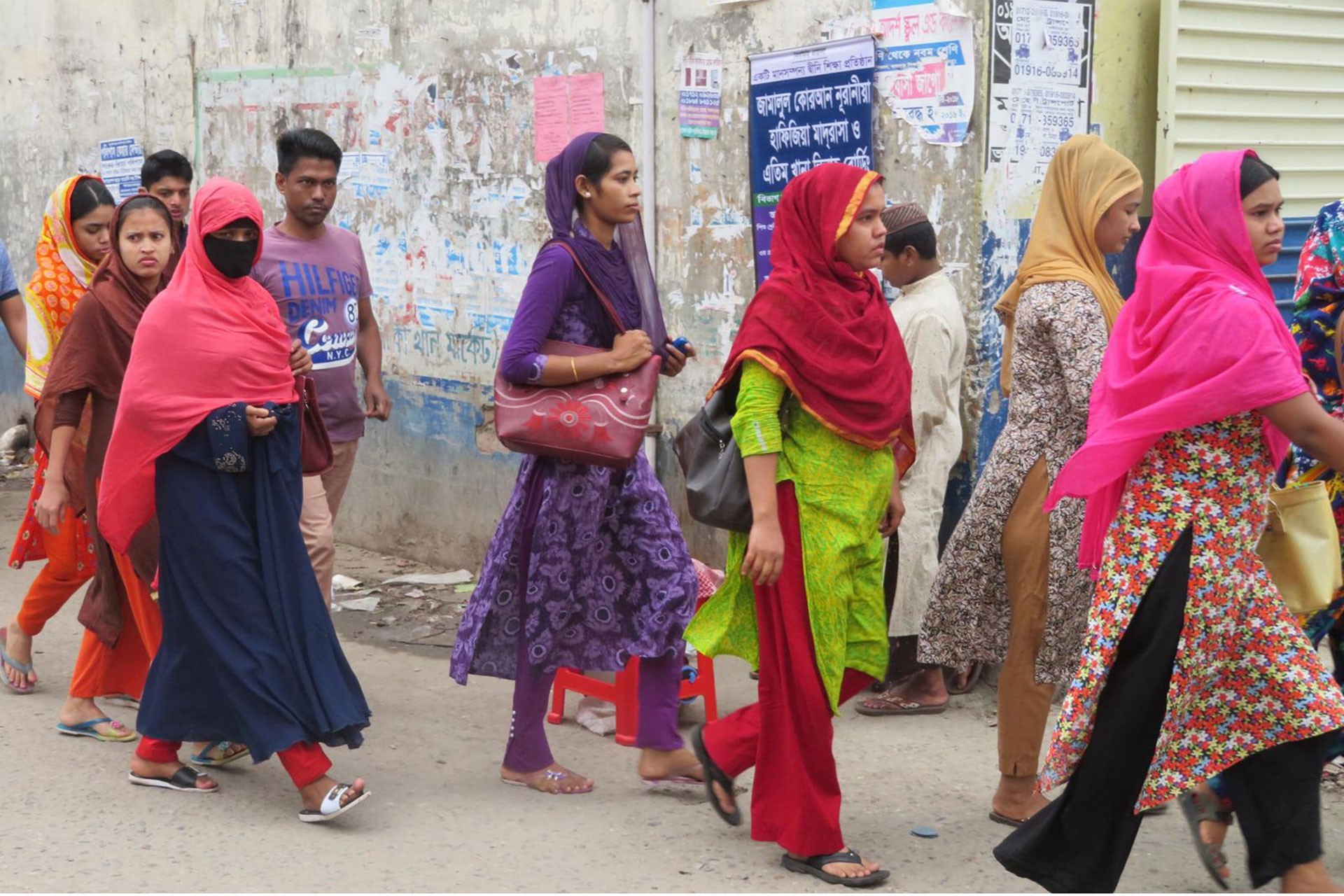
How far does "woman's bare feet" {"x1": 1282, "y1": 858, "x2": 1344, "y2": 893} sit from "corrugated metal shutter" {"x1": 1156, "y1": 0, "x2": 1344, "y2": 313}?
295 cm

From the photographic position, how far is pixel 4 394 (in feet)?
38.3

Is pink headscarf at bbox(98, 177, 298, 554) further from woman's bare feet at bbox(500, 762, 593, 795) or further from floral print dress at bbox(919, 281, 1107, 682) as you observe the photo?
floral print dress at bbox(919, 281, 1107, 682)

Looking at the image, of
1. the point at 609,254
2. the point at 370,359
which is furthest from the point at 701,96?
the point at 609,254

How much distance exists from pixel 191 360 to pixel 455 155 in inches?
130

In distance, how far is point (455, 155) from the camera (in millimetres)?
7547

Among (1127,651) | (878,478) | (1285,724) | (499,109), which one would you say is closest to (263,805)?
(878,478)

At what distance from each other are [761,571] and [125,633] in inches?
97.8

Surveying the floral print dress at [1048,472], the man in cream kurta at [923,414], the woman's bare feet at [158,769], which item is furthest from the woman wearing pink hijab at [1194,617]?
the woman's bare feet at [158,769]

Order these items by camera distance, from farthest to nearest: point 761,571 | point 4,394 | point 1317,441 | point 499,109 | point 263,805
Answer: point 4,394 < point 499,109 < point 263,805 < point 761,571 < point 1317,441

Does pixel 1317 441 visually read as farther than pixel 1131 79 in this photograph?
No

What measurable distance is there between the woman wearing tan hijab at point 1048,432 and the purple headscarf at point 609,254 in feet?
3.55

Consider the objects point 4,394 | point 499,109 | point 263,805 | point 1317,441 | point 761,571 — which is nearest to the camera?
point 1317,441

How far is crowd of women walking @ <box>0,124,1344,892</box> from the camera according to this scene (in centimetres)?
340

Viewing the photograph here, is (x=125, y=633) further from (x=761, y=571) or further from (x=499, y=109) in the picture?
(x=499, y=109)
